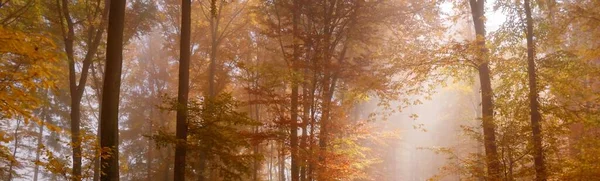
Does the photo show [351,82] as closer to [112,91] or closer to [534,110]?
[534,110]

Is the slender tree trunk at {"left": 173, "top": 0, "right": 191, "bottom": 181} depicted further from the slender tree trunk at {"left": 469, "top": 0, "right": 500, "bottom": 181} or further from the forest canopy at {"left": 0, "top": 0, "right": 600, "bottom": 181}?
the slender tree trunk at {"left": 469, "top": 0, "right": 500, "bottom": 181}

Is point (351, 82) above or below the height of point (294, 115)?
above

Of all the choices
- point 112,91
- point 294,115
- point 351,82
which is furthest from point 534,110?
point 112,91

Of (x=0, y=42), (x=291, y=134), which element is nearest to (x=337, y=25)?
(x=291, y=134)

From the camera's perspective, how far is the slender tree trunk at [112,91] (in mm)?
8734

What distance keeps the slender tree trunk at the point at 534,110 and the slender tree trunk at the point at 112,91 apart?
8923 mm

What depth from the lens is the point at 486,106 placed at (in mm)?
11039

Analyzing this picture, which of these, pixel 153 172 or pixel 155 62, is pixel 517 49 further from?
pixel 155 62

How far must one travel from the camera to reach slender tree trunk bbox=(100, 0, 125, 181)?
8734 mm

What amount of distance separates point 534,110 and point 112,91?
9446mm

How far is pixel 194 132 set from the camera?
9.71 m

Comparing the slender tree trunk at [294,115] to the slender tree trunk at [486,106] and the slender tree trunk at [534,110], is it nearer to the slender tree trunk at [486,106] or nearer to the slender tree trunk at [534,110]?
the slender tree trunk at [486,106]

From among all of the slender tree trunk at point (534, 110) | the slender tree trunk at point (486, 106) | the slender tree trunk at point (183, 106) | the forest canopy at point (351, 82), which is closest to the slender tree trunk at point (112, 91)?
the forest canopy at point (351, 82)

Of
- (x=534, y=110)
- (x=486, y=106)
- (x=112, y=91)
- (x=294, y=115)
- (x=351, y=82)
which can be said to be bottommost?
(x=534, y=110)
